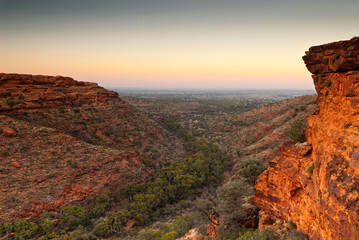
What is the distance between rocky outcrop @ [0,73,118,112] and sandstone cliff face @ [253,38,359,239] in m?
38.0

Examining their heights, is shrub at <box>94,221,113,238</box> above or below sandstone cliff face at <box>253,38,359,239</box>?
below

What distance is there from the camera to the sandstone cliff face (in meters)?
7.31

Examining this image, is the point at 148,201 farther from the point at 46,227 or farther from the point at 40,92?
the point at 40,92

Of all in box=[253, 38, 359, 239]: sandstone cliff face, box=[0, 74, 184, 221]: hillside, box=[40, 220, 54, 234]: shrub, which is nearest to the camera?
box=[253, 38, 359, 239]: sandstone cliff face

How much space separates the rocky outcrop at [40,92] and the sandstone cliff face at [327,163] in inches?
1496

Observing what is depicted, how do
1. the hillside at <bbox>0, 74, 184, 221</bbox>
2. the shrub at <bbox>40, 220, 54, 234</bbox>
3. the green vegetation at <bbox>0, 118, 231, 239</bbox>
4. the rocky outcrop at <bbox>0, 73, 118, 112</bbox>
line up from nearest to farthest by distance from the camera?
the shrub at <bbox>40, 220, 54, 234</bbox>
the green vegetation at <bbox>0, 118, 231, 239</bbox>
the hillside at <bbox>0, 74, 184, 221</bbox>
the rocky outcrop at <bbox>0, 73, 118, 112</bbox>

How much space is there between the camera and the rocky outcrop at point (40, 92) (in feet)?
103

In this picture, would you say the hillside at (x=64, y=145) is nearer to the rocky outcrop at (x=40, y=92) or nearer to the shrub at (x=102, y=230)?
the rocky outcrop at (x=40, y=92)

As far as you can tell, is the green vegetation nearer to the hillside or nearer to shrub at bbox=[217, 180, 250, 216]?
the hillside

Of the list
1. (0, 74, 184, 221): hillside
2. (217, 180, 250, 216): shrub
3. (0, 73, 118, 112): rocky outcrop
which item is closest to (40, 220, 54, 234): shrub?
(0, 74, 184, 221): hillside

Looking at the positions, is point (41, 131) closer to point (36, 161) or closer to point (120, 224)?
point (36, 161)

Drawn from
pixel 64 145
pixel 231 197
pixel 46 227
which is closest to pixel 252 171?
pixel 231 197

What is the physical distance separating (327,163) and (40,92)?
42545mm

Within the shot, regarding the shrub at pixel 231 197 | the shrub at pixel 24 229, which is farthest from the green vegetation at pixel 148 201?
the shrub at pixel 231 197
